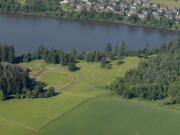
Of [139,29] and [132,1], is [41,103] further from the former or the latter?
[132,1]

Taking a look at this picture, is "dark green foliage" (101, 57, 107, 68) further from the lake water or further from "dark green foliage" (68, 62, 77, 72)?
the lake water

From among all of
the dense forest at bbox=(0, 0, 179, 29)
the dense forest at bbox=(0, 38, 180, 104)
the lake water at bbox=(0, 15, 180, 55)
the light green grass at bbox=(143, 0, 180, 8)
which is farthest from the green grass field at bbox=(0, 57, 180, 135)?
the light green grass at bbox=(143, 0, 180, 8)

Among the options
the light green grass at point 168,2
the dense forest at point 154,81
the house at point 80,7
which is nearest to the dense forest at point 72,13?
the house at point 80,7

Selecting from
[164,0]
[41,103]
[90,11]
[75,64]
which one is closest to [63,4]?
[90,11]

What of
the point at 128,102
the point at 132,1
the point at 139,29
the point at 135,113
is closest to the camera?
the point at 135,113

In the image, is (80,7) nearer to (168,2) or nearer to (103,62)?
(168,2)

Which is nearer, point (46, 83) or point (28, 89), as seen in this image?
point (28, 89)

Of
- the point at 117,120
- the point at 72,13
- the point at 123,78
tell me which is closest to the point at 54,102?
the point at 117,120
